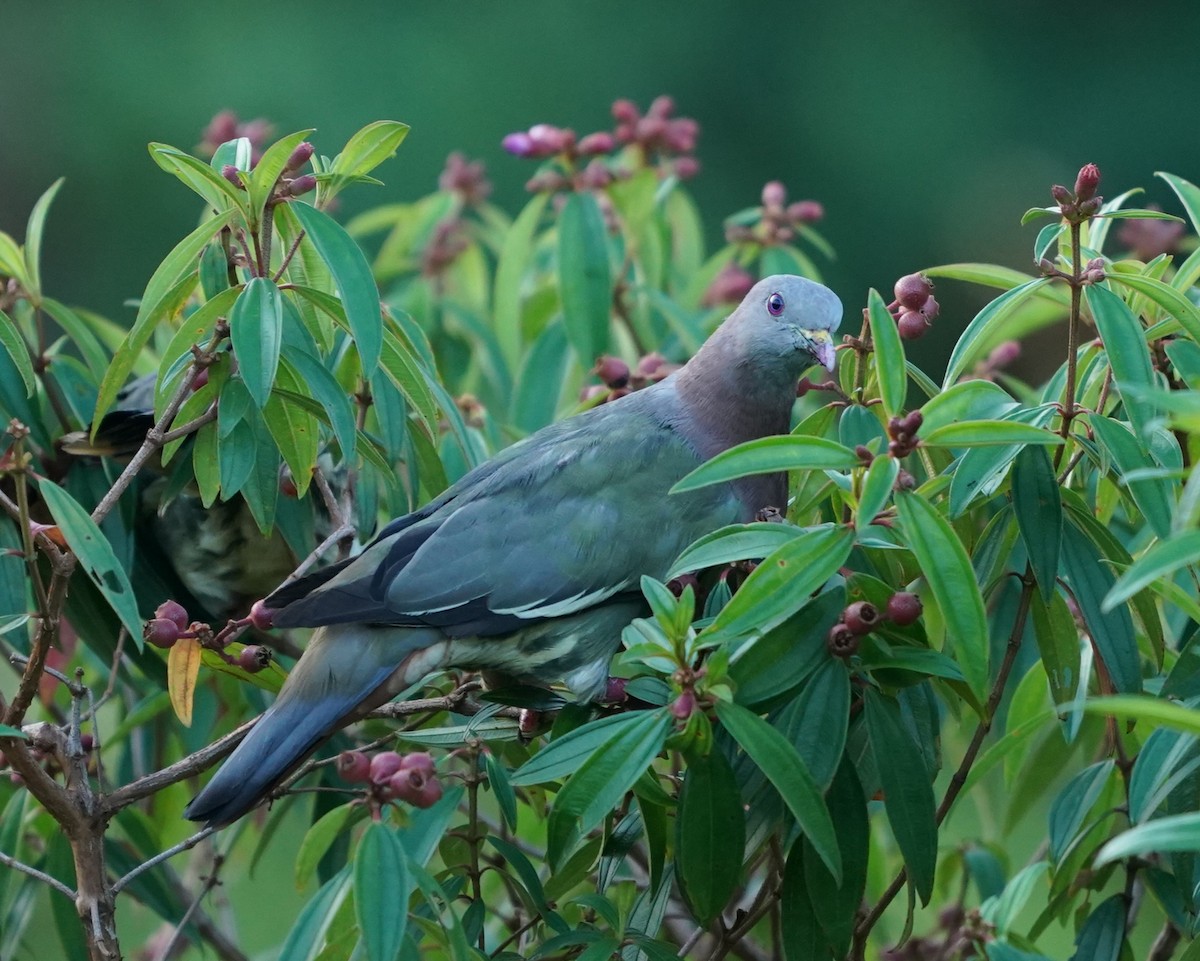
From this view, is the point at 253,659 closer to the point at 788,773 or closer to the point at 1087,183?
the point at 788,773

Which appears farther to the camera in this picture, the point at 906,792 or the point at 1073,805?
the point at 1073,805

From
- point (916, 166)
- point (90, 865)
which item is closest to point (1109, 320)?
point (90, 865)

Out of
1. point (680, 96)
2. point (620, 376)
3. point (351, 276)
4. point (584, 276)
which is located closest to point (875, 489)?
point (351, 276)

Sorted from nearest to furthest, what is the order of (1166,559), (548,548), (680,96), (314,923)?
1. (1166,559)
2. (314,923)
3. (548,548)
4. (680,96)

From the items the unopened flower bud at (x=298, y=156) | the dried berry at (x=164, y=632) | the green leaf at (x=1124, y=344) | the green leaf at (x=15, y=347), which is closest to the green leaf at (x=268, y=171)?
the unopened flower bud at (x=298, y=156)

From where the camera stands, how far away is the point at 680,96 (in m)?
6.70

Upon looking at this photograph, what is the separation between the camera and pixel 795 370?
183cm

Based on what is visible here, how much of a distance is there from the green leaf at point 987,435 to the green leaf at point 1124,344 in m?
0.18

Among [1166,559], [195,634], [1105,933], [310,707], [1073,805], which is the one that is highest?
[1166,559]

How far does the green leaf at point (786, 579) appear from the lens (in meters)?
1.09

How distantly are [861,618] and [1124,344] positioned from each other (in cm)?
34

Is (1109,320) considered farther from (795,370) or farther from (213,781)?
(213,781)

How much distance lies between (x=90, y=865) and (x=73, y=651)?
94 cm

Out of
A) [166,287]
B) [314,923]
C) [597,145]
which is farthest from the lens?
[597,145]
